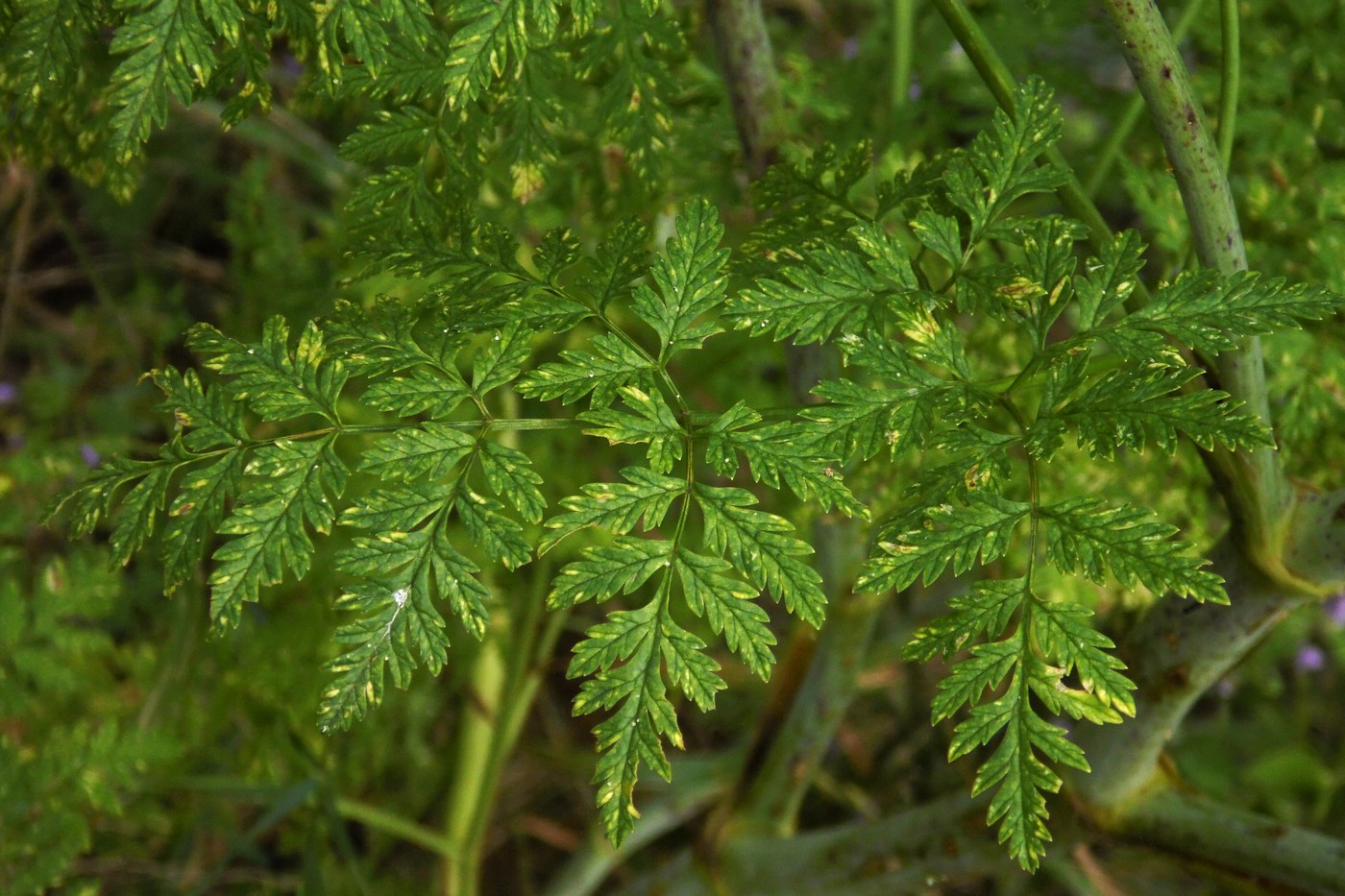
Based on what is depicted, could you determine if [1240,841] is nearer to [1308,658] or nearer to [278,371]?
[278,371]

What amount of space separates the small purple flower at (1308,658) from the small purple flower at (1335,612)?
95 mm

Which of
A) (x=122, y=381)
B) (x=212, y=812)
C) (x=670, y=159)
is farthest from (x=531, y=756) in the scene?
(x=670, y=159)

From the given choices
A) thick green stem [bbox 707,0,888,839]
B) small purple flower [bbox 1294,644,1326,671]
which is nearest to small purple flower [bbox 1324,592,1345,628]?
small purple flower [bbox 1294,644,1326,671]

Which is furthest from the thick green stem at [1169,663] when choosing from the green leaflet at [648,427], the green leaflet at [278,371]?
the green leaflet at [278,371]

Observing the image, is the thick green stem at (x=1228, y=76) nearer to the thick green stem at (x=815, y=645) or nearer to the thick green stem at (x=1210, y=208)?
the thick green stem at (x=1210, y=208)

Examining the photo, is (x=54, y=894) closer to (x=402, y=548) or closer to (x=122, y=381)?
(x=122, y=381)

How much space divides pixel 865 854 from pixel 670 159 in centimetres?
115

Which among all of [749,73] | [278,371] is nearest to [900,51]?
[749,73]

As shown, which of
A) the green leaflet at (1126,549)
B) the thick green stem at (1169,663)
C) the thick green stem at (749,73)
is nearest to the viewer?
the green leaflet at (1126,549)

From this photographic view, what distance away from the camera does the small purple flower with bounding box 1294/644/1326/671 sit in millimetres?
2812

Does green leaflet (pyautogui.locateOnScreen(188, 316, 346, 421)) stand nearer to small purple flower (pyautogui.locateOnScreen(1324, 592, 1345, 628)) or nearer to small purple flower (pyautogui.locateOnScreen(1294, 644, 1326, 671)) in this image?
small purple flower (pyautogui.locateOnScreen(1324, 592, 1345, 628))

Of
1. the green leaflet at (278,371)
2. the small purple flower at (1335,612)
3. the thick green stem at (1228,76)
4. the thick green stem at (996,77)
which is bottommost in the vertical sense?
the green leaflet at (278,371)

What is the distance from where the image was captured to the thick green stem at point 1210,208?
101cm

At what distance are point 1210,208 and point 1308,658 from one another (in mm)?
2236
